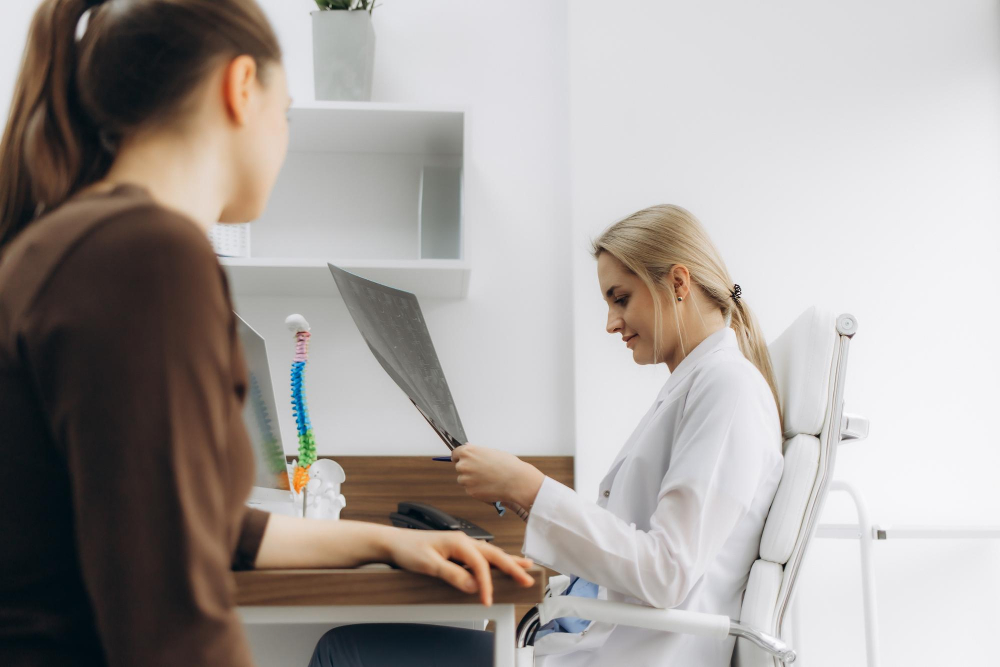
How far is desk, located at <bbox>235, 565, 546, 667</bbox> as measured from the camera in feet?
2.48

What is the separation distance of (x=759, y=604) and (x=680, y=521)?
0.56 ft

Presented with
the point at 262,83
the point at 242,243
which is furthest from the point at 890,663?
the point at 262,83

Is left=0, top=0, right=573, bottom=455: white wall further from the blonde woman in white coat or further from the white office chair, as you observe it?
the white office chair

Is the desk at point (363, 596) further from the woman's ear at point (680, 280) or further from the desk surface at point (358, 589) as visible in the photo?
the woman's ear at point (680, 280)

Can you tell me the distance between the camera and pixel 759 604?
1.12 m

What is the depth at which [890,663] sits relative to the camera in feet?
6.44

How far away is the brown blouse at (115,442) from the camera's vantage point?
1.40 ft

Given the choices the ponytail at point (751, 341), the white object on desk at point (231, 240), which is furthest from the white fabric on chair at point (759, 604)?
the white object on desk at point (231, 240)

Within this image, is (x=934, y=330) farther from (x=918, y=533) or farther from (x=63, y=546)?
(x=63, y=546)

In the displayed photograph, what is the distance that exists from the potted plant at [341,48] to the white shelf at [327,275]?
423mm

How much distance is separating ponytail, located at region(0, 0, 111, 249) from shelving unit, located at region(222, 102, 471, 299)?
4.19ft

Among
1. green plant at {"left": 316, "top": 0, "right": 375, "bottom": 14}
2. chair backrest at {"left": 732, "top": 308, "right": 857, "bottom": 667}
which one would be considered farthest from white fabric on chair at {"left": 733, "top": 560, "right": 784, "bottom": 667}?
green plant at {"left": 316, "top": 0, "right": 375, "bottom": 14}

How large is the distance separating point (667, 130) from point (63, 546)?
186 cm

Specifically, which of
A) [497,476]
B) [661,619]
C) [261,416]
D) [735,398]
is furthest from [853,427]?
[261,416]
